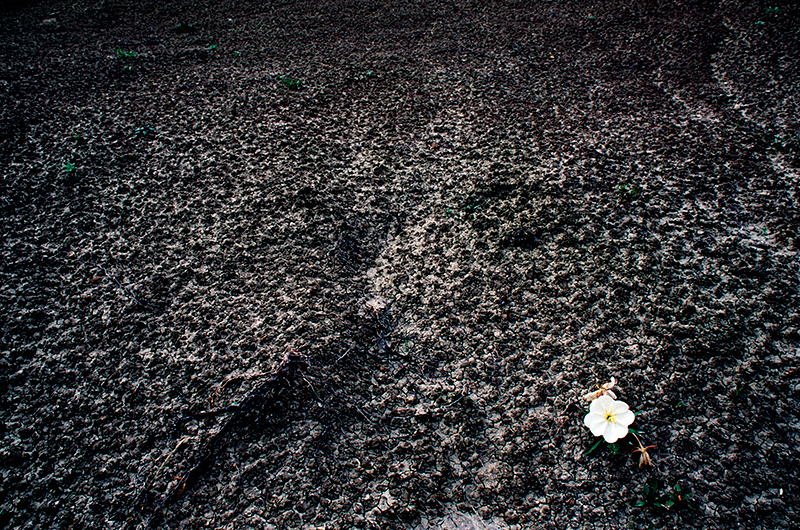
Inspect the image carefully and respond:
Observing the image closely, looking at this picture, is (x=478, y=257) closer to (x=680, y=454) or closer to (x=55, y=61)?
(x=680, y=454)

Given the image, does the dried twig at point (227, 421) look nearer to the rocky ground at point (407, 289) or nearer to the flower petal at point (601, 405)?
the rocky ground at point (407, 289)

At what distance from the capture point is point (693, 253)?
1312 mm

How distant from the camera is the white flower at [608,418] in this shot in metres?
0.96

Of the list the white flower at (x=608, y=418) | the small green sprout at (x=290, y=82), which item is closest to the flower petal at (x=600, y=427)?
the white flower at (x=608, y=418)

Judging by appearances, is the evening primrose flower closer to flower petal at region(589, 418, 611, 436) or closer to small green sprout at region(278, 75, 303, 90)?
flower petal at region(589, 418, 611, 436)

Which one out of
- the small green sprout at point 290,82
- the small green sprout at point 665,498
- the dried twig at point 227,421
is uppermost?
the small green sprout at point 290,82

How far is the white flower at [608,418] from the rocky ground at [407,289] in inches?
1.6

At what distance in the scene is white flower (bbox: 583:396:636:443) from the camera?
3.14 ft

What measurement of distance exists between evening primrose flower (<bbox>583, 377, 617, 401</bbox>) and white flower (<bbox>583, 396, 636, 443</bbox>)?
2 centimetres

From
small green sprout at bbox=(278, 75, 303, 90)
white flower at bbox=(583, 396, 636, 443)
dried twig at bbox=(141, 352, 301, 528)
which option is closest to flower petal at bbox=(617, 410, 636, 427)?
white flower at bbox=(583, 396, 636, 443)

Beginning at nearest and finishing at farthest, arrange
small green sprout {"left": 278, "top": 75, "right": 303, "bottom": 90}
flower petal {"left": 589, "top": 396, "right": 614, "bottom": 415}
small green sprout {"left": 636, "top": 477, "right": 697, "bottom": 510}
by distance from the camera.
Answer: small green sprout {"left": 636, "top": 477, "right": 697, "bottom": 510} < flower petal {"left": 589, "top": 396, "right": 614, "bottom": 415} < small green sprout {"left": 278, "top": 75, "right": 303, "bottom": 90}

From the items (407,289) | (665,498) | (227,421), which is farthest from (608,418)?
(227,421)

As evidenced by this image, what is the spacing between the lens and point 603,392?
102 cm

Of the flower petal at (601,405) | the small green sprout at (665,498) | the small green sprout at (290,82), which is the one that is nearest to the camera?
the small green sprout at (665,498)
